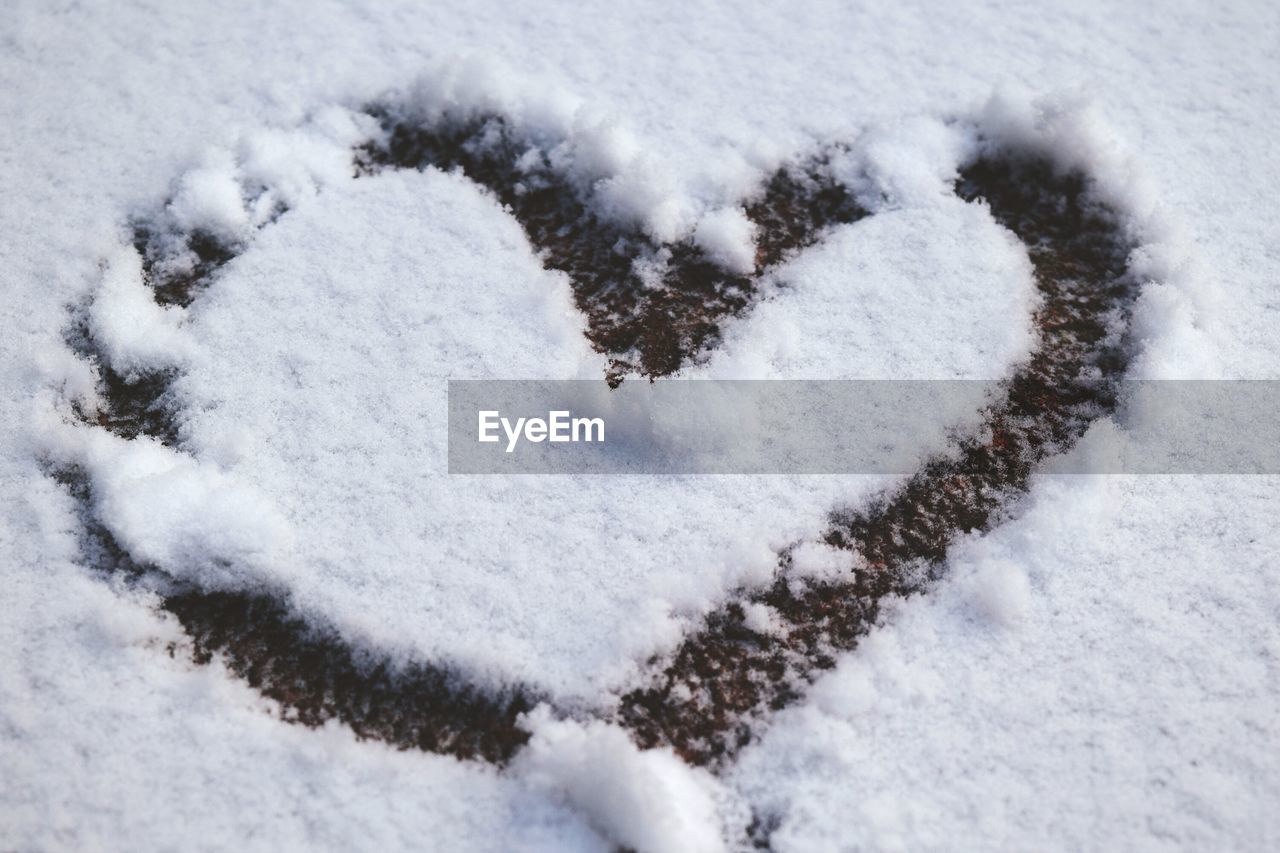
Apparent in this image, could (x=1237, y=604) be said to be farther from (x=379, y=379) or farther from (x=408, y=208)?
(x=408, y=208)

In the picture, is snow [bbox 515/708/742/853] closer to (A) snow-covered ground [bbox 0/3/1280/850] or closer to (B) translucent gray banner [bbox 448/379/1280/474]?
(A) snow-covered ground [bbox 0/3/1280/850]

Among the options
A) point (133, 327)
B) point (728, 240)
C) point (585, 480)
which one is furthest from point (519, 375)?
point (133, 327)

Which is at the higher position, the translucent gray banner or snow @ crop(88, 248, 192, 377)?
the translucent gray banner

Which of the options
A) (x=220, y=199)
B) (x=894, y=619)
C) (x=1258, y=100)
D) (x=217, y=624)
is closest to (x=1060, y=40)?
(x=1258, y=100)

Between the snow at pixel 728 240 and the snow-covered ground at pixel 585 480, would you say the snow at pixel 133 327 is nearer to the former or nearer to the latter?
the snow-covered ground at pixel 585 480

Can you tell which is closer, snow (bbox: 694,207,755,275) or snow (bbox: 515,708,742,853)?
snow (bbox: 515,708,742,853)

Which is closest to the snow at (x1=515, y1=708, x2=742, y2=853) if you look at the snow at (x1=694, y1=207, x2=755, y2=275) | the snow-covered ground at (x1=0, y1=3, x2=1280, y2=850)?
the snow-covered ground at (x1=0, y1=3, x2=1280, y2=850)
